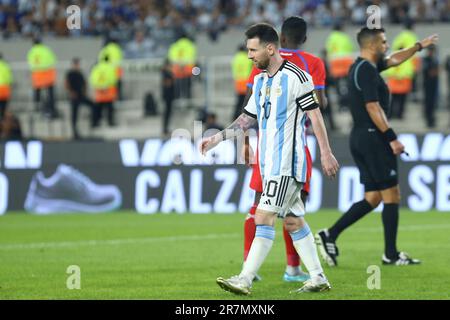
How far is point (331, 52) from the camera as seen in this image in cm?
2533

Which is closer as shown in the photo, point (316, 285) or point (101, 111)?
point (316, 285)

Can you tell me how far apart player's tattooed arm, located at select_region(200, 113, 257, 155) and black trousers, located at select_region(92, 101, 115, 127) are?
54.4 ft

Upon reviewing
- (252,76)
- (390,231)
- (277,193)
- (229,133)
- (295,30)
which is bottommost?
(390,231)

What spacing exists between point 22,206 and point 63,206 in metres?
0.69

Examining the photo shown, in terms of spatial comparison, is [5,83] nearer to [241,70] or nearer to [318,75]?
[241,70]

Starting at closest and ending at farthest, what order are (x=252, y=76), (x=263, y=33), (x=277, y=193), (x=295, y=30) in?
(x=263, y=33)
(x=277, y=193)
(x=252, y=76)
(x=295, y=30)

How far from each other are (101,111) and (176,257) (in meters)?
13.9

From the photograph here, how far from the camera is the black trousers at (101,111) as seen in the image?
84.9ft

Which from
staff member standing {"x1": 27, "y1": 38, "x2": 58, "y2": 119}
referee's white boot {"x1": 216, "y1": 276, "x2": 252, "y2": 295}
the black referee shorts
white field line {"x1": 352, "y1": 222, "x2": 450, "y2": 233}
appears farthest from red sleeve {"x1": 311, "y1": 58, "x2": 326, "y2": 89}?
staff member standing {"x1": 27, "y1": 38, "x2": 58, "y2": 119}

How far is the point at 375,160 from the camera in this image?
458 inches

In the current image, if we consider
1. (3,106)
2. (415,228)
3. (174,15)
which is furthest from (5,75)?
(415,228)

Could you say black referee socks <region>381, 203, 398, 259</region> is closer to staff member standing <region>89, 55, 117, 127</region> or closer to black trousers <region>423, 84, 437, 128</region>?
black trousers <region>423, 84, 437, 128</region>
